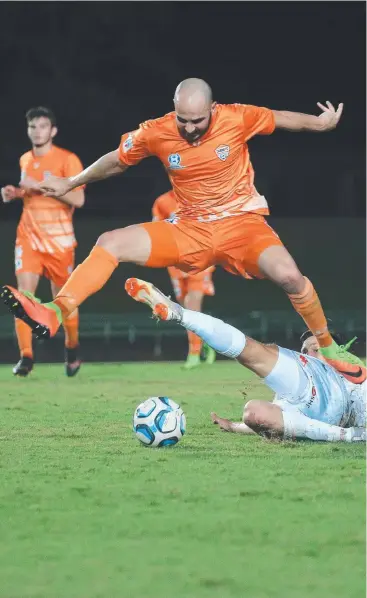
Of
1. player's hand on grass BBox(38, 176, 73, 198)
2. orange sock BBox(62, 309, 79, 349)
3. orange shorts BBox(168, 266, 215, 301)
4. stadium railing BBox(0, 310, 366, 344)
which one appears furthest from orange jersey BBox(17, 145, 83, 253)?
stadium railing BBox(0, 310, 366, 344)

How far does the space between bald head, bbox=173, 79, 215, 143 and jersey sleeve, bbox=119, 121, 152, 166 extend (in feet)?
0.87

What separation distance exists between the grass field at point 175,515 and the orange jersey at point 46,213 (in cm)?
405

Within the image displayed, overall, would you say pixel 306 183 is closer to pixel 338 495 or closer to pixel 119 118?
pixel 119 118

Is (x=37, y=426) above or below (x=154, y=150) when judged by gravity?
below

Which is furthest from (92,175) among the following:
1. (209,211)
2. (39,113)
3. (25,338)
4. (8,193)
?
(25,338)

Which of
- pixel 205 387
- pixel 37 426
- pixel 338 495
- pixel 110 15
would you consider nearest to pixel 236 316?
pixel 110 15

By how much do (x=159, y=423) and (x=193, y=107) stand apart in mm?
1855

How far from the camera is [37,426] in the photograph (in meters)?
8.02

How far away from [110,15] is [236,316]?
5727mm

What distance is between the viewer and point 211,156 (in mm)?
7711

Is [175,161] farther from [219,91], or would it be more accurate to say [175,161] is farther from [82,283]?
[219,91]

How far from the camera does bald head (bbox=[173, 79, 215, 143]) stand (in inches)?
291

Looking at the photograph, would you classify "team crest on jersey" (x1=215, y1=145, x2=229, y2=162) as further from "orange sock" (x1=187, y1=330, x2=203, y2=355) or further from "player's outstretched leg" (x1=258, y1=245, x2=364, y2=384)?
"orange sock" (x1=187, y1=330, x2=203, y2=355)

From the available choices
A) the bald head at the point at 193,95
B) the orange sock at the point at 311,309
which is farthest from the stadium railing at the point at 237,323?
the bald head at the point at 193,95
